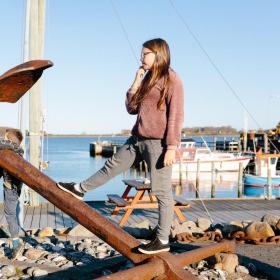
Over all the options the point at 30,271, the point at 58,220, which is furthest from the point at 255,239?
the point at 58,220

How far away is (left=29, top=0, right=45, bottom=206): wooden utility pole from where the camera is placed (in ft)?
30.8

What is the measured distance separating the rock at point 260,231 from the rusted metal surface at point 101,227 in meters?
2.34

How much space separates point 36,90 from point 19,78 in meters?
6.29

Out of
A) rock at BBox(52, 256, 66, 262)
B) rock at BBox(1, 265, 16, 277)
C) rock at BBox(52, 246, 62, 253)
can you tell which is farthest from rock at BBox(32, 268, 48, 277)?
rock at BBox(52, 246, 62, 253)

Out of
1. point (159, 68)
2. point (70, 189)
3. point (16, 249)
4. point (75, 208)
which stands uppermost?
point (159, 68)

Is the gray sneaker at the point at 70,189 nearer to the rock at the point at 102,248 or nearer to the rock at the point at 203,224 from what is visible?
the rock at the point at 102,248

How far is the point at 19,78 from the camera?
11.5 feet

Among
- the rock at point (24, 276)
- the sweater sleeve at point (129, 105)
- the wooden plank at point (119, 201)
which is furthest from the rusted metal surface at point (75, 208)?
the wooden plank at point (119, 201)

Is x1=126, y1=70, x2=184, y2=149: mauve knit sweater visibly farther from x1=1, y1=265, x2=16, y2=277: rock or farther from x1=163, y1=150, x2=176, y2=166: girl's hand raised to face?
x1=1, y1=265, x2=16, y2=277: rock

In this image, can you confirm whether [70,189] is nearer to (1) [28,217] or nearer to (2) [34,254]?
(2) [34,254]

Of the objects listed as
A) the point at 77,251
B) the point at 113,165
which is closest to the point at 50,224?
the point at 77,251

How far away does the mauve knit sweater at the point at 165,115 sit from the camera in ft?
12.5

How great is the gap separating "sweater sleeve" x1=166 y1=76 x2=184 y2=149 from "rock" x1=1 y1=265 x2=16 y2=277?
2.09 m

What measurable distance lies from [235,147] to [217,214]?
165ft
